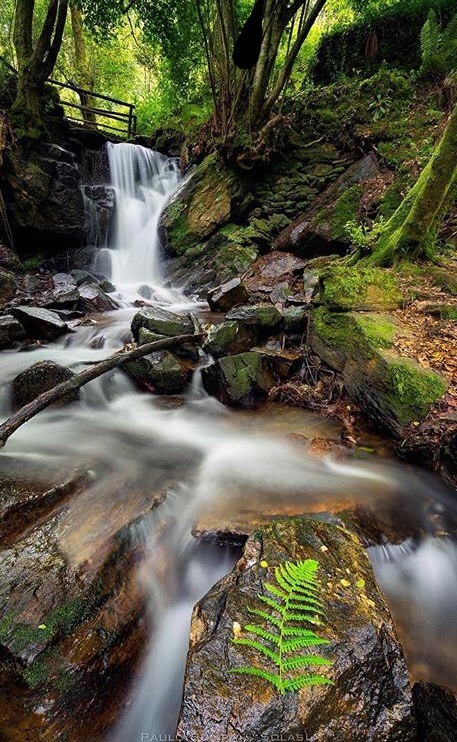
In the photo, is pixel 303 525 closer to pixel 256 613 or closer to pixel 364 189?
pixel 256 613

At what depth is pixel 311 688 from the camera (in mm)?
1303

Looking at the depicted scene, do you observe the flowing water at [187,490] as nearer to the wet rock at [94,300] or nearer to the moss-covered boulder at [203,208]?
the wet rock at [94,300]

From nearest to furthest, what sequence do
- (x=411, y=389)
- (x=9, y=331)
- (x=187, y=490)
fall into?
(x=187, y=490), (x=411, y=389), (x=9, y=331)

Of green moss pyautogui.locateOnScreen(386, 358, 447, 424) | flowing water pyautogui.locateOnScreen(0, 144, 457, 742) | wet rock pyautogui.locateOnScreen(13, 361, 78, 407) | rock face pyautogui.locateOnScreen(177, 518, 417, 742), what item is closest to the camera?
rock face pyautogui.locateOnScreen(177, 518, 417, 742)

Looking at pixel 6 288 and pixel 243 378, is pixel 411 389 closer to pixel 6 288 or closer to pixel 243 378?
pixel 243 378

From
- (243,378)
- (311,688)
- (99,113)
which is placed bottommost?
(243,378)

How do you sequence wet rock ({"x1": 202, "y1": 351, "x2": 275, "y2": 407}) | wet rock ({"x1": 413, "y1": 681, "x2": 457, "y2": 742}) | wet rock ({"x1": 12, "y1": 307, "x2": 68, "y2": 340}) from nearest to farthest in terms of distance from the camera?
wet rock ({"x1": 413, "y1": 681, "x2": 457, "y2": 742}) → wet rock ({"x1": 202, "y1": 351, "x2": 275, "y2": 407}) → wet rock ({"x1": 12, "y1": 307, "x2": 68, "y2": 340})

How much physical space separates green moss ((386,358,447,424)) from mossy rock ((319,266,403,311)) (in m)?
1.28

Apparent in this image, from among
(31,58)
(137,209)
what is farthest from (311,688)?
(31,58)

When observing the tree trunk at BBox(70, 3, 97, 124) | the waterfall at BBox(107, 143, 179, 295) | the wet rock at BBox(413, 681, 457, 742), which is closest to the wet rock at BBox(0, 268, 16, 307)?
the waterfall at BBox(107, 143, 179, 295)

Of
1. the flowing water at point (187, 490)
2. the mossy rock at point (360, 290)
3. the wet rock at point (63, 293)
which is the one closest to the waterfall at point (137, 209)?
the wet rock at point (63, 293)

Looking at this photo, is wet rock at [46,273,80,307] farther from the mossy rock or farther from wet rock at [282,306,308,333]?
the mossy rock

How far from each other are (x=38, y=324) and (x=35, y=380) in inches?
85.6

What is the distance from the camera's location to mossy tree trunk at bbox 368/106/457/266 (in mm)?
4980
